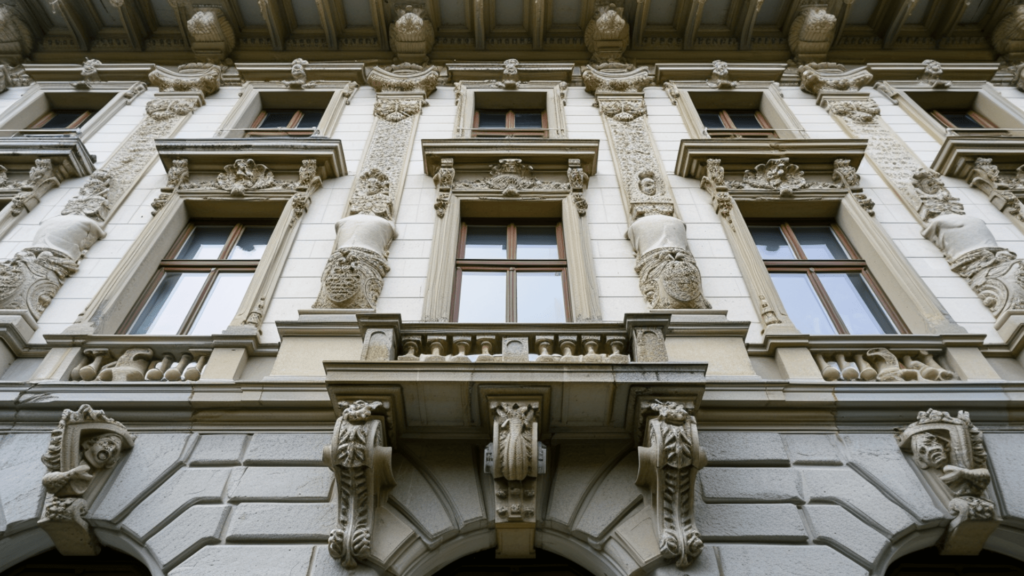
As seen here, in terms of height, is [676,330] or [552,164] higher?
[552,164]

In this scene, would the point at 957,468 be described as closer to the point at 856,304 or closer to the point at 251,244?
the point at 856,304

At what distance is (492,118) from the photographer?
1236cm

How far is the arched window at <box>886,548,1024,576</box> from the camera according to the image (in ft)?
19.0

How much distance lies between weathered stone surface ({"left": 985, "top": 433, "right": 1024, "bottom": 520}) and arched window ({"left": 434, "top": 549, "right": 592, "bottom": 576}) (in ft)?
12.6

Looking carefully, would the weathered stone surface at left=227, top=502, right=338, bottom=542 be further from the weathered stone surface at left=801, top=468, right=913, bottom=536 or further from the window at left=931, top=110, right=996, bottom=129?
the window at left=931, top=110, right=996, bottom=129

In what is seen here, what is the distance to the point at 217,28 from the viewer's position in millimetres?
12797

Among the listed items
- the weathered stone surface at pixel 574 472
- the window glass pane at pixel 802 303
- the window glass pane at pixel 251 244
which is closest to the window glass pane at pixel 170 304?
the window glass pane at pixel 251 244

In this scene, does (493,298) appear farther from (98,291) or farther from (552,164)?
(98,291)

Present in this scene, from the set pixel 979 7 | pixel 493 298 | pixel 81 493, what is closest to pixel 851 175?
pixel 493 298

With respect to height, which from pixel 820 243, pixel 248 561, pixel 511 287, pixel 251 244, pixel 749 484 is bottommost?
pixel 248 561

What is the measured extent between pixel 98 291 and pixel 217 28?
7.16 metres

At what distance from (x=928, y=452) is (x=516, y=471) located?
3.86 metres

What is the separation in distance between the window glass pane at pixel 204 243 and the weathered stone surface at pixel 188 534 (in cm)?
442

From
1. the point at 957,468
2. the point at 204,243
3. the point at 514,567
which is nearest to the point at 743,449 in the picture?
the point at 957,468
